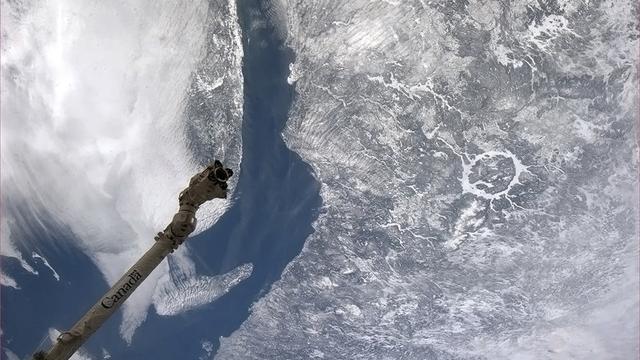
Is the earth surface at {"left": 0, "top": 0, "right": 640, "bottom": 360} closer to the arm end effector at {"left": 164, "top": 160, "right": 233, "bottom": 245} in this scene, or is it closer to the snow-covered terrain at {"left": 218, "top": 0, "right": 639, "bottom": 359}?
the snow-covered terrain at {"left": 218, "top": 0, "right": 639, "bottom": 359}

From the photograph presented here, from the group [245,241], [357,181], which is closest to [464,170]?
[357,181]

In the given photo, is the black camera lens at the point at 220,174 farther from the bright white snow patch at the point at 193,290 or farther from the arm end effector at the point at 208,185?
the bright white snow patch at the point at 193,290

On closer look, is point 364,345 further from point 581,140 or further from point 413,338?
point 581,140

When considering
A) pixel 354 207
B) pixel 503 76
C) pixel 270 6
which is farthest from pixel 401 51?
pixel 354 207

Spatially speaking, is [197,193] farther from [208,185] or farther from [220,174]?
[220,174]

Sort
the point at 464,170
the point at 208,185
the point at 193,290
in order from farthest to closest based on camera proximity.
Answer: the point at 193,290, the point at 464,170, the point at 208,185

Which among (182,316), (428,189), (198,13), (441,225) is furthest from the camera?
(182,316)

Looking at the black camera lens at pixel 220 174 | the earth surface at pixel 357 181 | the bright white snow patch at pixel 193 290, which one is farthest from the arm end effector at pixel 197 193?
the bright white snow patch at pixel 193 290
